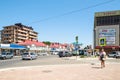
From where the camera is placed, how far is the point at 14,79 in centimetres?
1518

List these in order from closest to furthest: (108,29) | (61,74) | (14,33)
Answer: (61,74) < (108,29) < (14,33)

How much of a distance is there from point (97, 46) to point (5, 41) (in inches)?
3010

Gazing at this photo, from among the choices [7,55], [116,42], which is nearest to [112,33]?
[116,42]

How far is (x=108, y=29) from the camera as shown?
290ft

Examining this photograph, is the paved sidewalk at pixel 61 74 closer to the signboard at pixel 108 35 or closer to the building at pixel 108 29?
the building at pixel 108 29

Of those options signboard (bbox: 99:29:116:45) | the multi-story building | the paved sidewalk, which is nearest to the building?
signboard (bbox: 99:29:116:45)

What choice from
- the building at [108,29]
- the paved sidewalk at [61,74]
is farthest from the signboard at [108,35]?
the paved sidewalk at [61,74]

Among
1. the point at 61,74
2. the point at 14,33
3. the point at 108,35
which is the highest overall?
the point at 14,33

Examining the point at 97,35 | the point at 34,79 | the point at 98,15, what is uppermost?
the point at 98,15

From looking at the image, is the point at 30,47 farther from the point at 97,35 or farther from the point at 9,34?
the point at 9,34

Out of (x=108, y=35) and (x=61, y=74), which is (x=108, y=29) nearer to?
(x=108, y=35)

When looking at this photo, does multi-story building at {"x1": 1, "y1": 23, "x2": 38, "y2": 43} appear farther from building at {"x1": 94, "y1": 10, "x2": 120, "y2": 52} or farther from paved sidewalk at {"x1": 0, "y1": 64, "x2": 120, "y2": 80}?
paved sidewalk at {"x1": 0, "y1": 64, "x2": 120, "y2": 80}

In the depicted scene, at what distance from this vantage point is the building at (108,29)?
8619 centimetres

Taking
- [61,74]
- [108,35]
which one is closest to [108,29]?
[108,35]
